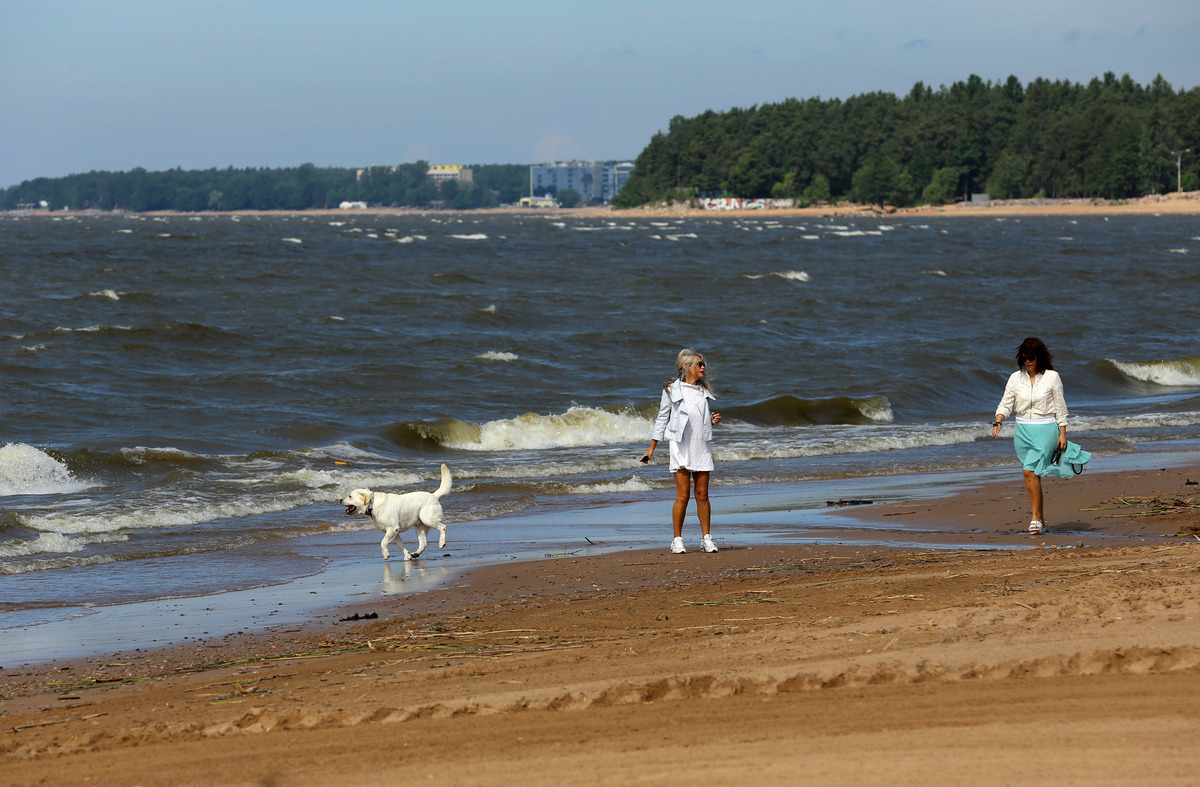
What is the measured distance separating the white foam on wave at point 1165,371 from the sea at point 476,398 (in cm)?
7

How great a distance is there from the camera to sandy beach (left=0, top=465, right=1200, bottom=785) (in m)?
4.00

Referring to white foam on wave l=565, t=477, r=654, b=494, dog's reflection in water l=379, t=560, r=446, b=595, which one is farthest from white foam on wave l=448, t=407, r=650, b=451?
dog's reflection in water l=379, t=560, r=446, b=595

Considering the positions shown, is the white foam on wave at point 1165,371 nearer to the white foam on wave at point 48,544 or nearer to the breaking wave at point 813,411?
the breaking wave at point 813,411

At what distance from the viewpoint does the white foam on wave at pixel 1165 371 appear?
23625 millimetres

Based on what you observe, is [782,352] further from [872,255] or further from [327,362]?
[872,255]

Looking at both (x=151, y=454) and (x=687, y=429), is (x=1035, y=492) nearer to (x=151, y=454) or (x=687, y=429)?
(x=687, y=429)

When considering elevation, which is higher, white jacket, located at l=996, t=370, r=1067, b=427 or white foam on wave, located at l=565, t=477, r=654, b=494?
white jacket, located at l=996, t=370, r=1067, b=427

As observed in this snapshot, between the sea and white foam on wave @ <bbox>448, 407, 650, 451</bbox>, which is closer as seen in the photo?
the sea

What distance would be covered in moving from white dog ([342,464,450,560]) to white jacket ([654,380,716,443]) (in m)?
1.83

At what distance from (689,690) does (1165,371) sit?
22089mm

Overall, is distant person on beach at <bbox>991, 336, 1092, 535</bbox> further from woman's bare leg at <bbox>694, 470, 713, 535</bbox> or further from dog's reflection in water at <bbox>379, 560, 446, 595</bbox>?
dog's reflection in water at <bbox>379, 560, 446, 595</bbox>

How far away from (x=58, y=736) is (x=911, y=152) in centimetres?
20254

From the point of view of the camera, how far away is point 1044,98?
199000mm

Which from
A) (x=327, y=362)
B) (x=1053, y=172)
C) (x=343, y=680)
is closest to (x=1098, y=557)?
(x=343, y=680)
